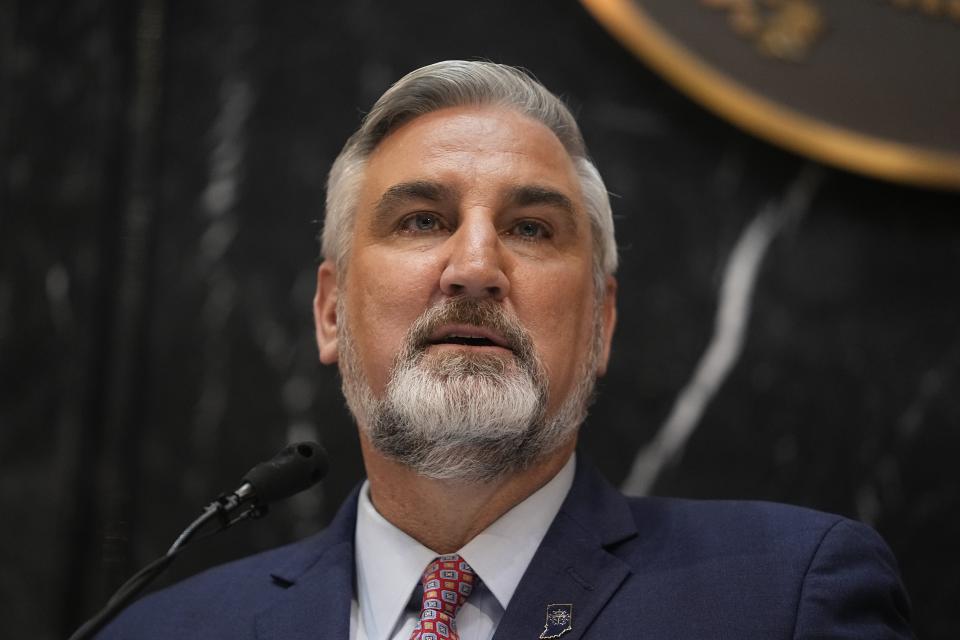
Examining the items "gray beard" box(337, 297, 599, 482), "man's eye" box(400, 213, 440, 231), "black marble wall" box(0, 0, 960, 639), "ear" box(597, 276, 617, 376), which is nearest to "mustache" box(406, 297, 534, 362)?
"gray beard" box(337, 297, 599, 482)

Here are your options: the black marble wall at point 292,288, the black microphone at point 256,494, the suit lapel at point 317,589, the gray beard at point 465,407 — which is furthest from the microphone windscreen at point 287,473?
the black marble wall at point 292,288

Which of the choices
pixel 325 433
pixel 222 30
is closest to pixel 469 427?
pixel 325 433

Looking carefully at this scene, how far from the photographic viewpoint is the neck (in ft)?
5.68

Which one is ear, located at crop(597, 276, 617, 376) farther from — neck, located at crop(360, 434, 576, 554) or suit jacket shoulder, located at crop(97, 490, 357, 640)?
suit jacket shoulder, located at crop(97, 490, 357, 640)

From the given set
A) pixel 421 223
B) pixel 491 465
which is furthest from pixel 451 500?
pixel 421 223

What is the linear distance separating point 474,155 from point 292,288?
0.73m

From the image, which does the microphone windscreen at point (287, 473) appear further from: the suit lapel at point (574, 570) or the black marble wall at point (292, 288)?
the black marble wall at point (292, 288)

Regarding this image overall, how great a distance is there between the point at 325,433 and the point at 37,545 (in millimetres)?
619

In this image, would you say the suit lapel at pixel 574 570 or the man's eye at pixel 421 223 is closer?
the suit lapel at pixel 574 570

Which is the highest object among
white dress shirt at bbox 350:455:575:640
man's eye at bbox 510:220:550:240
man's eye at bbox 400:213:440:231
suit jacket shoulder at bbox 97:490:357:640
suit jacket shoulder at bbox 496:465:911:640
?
man's eye at bbox 400:213:440:231

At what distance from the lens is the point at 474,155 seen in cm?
177

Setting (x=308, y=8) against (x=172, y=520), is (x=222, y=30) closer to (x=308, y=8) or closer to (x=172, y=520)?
(x=308, y=8)

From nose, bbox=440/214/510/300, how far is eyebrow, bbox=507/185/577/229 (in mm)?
89

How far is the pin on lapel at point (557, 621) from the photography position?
1.56 metres
